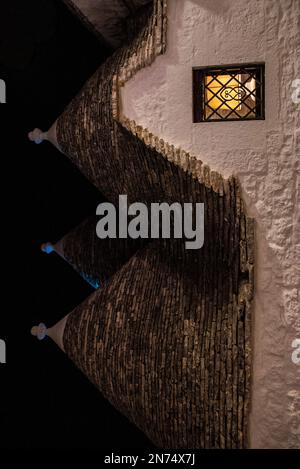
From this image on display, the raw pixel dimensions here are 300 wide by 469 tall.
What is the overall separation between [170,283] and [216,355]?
0.69 metres

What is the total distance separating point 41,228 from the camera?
19.1ft

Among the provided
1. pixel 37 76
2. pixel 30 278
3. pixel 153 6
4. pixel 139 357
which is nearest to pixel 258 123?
pixel 153 6

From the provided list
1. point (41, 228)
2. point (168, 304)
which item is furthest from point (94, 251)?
point (168, 304)

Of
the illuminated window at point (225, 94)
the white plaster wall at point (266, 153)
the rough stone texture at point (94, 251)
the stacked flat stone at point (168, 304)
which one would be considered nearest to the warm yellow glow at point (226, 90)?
the illuminated window at point (225, 94)

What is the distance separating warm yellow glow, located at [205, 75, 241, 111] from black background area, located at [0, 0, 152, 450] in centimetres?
Result: 190

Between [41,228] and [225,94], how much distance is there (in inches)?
109

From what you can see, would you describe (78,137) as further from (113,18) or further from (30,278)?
(30,278)

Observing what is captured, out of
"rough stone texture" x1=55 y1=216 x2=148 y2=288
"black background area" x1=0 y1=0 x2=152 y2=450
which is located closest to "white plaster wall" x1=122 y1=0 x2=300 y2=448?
"rough stone texture" x1=55 y1=216 x2=148 y2=288

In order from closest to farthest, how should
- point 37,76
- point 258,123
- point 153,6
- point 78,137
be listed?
point 258,123
point 153,6
point 78,137
point 37,76

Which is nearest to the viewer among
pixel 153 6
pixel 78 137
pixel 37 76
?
pixel 153 6

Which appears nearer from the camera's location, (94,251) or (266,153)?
(266,153)

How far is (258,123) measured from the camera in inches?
154

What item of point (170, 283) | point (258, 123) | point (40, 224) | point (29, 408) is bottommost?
point (29, 408)

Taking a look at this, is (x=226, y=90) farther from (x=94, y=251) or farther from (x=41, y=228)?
(x=41, y=228)
